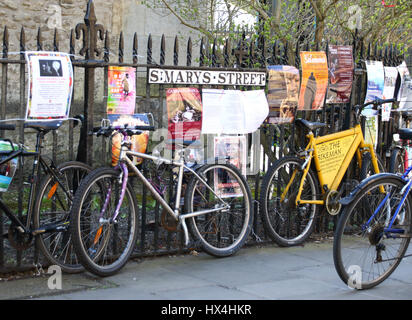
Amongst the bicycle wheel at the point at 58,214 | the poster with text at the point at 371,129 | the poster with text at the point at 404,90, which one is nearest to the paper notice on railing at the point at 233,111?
the bicycle wheel at the point at 58,214

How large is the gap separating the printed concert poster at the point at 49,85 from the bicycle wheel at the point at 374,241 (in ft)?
7.70

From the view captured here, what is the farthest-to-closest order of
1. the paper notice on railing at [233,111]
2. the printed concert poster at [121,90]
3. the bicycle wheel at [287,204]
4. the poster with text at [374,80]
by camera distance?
the poster with text at [374,80]
the bicycle wheel at [287,204]
the paper notice on railing at [233,111]
the printed concert poster at [121,90]

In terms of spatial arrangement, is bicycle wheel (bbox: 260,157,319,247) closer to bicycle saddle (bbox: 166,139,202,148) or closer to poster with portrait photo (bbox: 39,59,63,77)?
bicycle saddle (bbox: 166,139,202,148)

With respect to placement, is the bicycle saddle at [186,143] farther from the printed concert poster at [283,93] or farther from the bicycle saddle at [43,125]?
the bicycle saddle at [43,125]

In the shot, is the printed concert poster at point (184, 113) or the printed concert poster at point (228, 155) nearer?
the printed concert poster at point (184, 113)

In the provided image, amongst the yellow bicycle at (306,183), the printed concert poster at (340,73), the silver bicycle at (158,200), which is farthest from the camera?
the printed concert poster at (340,73)

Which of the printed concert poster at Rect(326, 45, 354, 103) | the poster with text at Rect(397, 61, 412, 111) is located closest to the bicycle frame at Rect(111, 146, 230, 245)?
the printed concert poster at Rect(326, 45, 354, 103)

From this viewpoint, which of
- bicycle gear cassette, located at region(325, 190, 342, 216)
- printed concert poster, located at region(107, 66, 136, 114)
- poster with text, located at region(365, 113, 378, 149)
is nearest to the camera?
printed concert poster, located at region(107, 66, 136, 114)

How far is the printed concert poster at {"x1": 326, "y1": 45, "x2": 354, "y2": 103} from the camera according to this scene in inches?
278

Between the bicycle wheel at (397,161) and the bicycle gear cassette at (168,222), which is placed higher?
the bicycle wheel at (397,161)

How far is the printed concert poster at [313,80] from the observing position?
678cm

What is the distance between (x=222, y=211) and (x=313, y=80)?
5.81 ft

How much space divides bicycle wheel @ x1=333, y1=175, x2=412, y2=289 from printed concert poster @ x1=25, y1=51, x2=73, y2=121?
235 cm
